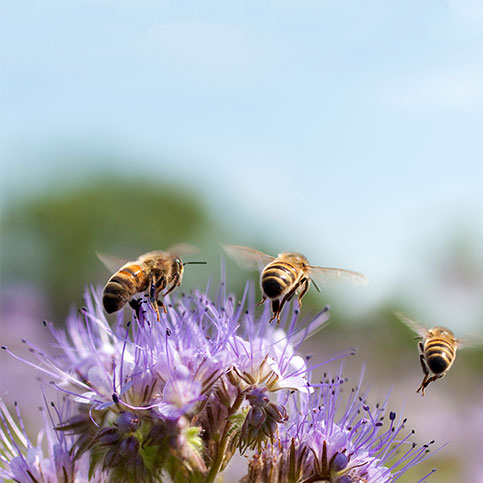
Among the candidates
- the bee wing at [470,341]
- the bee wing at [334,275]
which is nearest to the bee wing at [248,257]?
the bee wing at [334,275]

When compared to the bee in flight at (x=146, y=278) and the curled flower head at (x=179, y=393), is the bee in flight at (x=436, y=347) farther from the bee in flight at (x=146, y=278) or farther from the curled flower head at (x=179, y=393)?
the bee in flight at (x=146, y=278)

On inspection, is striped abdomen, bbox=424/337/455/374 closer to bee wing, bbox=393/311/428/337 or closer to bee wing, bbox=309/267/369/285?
bee wing, bbox=393/311/428/337

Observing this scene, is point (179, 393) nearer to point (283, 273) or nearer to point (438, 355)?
point (283, 273)

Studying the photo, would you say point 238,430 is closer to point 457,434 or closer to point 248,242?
point 457,434

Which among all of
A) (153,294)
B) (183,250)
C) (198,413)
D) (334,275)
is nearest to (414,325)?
(334,275)

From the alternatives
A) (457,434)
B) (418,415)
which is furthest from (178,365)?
(418,415)

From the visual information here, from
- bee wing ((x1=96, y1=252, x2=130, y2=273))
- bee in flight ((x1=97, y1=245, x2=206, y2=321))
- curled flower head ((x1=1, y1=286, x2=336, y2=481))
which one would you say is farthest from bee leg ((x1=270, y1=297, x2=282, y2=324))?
bee wing ((x1=96, y1=252, x2=130, y2=273))
